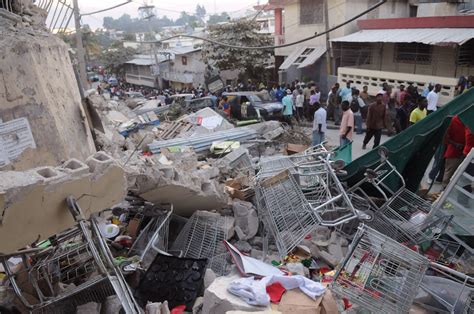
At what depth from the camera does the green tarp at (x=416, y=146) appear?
208 inches

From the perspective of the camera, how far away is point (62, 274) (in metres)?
3.90

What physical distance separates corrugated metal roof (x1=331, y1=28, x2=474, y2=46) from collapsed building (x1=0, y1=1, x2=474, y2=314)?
7.73m

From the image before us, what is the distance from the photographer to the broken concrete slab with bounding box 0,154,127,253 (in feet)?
8.20

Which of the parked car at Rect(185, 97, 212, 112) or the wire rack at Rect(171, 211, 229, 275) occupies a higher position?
the wire rack at Rect(171, 211, 229, 275)

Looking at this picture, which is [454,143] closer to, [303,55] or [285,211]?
[285,211]

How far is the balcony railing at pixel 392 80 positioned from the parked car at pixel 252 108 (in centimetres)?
398

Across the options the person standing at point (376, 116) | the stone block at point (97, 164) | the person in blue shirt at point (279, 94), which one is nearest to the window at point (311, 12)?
the person in blue shirt at point (279, 94)

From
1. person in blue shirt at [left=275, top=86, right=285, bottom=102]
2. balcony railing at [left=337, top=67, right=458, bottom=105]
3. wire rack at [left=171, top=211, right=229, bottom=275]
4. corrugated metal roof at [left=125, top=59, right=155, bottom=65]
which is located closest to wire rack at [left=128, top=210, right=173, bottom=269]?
wire rack at [left=171, top=211, right=229, bottom=275]

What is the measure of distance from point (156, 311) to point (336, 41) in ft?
49.9

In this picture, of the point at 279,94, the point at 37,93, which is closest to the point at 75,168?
the point at 37,93

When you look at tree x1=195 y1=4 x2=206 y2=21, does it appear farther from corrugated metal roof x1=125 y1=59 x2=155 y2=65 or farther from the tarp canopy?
the tarp canopy

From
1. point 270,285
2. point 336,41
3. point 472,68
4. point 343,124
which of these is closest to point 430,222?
point 270,285

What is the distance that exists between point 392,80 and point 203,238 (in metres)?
11.7

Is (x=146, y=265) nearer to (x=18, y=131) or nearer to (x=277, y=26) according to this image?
(x=18, y=131)
